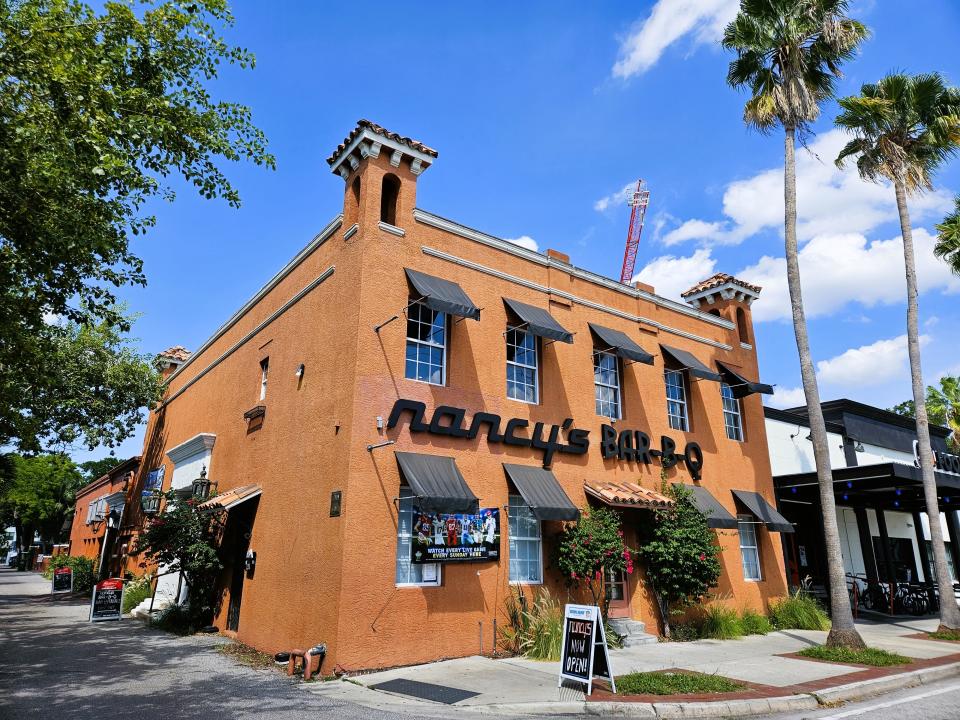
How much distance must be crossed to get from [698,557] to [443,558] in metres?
5.91

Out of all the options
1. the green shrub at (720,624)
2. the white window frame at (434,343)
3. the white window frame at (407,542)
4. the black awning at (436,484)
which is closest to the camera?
the black awning at (436,484)

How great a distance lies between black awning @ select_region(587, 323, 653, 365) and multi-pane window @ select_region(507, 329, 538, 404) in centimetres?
180

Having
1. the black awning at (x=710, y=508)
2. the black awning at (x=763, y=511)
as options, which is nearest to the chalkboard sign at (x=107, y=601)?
the black awning at (x=710, y=508)

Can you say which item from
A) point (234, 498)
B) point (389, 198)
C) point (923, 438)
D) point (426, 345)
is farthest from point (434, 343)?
point (923, 438)

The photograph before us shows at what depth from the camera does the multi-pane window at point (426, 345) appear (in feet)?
40.5

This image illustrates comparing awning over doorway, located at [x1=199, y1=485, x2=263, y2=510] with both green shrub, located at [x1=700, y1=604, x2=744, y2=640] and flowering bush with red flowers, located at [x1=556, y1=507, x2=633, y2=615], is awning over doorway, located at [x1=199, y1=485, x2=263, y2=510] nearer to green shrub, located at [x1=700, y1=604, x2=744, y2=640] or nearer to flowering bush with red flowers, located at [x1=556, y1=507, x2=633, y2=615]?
flowering bush with red flowers, located at [x1=556, y1=507, x2=633, y2=615]

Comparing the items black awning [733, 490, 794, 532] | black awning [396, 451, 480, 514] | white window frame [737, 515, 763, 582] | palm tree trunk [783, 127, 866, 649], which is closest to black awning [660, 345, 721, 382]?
palm tree trunk [783, 127, 866, 649]

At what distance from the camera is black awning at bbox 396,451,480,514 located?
10.6 metres

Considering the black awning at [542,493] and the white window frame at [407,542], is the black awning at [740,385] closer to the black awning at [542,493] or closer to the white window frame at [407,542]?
the black awning at [542,493]

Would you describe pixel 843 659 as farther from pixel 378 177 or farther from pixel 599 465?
pixel 378 177

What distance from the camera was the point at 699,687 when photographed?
8.80 m

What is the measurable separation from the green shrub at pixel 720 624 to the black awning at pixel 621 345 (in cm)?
609

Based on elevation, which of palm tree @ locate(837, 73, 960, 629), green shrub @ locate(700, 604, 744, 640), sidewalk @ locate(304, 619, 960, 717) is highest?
palm tree @ locate(837, 73, 960, 629)

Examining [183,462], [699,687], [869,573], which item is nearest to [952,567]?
[869,573]
